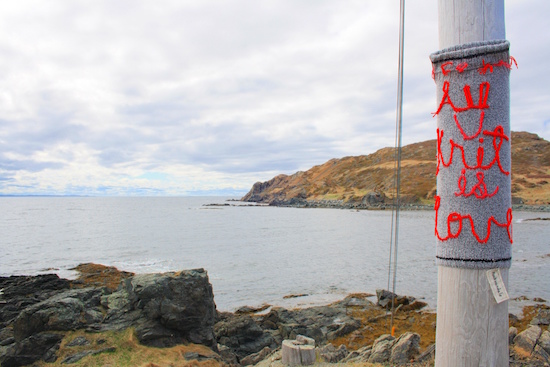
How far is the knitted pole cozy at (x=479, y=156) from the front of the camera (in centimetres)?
229

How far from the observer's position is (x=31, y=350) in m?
9.08

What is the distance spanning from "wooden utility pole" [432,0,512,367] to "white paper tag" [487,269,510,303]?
0.03 metres

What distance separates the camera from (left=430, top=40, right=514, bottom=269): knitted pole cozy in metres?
2.29

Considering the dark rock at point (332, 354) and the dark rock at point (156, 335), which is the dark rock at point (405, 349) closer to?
the dark rock at point (332, 354)

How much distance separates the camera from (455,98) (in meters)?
2.35

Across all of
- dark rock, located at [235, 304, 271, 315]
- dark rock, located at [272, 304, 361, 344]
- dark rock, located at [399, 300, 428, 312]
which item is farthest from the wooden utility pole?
dark rock, located at [235, 304, 271, 315]

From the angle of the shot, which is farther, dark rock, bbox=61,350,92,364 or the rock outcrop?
the rock outcrop

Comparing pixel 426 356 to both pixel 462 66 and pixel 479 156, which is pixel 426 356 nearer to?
pixel 479 156

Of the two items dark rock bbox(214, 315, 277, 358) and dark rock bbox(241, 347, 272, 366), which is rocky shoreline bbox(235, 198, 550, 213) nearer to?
dark rock bbox(214, 315, 277, 358)

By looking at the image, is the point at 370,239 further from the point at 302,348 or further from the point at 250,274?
the point at 302,348

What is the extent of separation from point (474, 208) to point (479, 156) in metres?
0.30

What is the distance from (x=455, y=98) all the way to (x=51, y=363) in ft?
32.3

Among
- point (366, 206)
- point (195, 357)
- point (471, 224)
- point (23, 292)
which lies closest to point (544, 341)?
point (195, 357)

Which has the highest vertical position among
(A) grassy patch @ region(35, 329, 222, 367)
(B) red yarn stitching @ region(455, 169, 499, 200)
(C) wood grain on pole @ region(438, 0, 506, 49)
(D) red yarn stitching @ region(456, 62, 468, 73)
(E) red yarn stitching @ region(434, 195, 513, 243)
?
(C) wood grain on pole @ region(438, 0, 506, 49)
